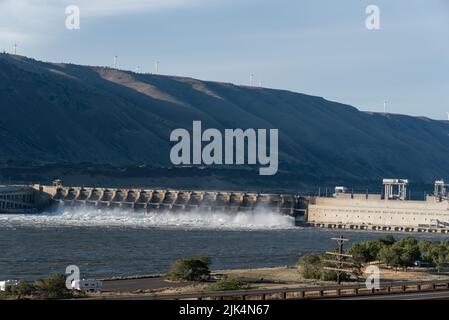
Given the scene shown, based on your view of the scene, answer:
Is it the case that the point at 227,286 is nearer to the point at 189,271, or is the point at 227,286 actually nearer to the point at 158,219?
the point at 189,271

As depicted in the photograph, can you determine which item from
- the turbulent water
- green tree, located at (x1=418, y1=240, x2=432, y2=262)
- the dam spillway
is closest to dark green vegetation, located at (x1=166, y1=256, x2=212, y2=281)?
green tree, located at (x1=418, y1=240, x2=432, y2=262)

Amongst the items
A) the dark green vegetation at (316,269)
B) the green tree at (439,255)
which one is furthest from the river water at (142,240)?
the green tree at (439,255)

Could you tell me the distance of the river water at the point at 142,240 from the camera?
69375mm

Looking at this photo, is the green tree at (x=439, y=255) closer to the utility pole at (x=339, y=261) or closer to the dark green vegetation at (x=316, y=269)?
the utility pole at (x=339, y=261)

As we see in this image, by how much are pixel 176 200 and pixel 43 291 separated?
3489 inches

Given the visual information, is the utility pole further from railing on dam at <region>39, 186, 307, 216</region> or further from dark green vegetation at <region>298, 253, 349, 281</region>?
railing on dam at <region>39, 186, 307, 216</region>

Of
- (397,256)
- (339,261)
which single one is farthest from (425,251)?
(339,261)

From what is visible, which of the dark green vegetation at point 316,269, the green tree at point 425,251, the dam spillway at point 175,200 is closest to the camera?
the dark green vegetation at point 316,269

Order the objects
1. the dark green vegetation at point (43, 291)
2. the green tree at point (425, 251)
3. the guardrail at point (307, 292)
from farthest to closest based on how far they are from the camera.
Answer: the green tree at point (425, 251) → the dark green vegetation at point (43, 291) → the guardrail at point (307, 292)

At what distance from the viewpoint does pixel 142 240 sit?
301 feet

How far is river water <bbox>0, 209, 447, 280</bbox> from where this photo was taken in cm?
6938

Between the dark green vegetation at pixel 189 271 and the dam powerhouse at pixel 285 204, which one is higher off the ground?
the dam powerhouse at pixel 285 204

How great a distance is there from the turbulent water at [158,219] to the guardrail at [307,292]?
6569 centimetres

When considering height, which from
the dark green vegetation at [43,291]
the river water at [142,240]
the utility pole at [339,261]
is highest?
the utility pole at [339,261]
